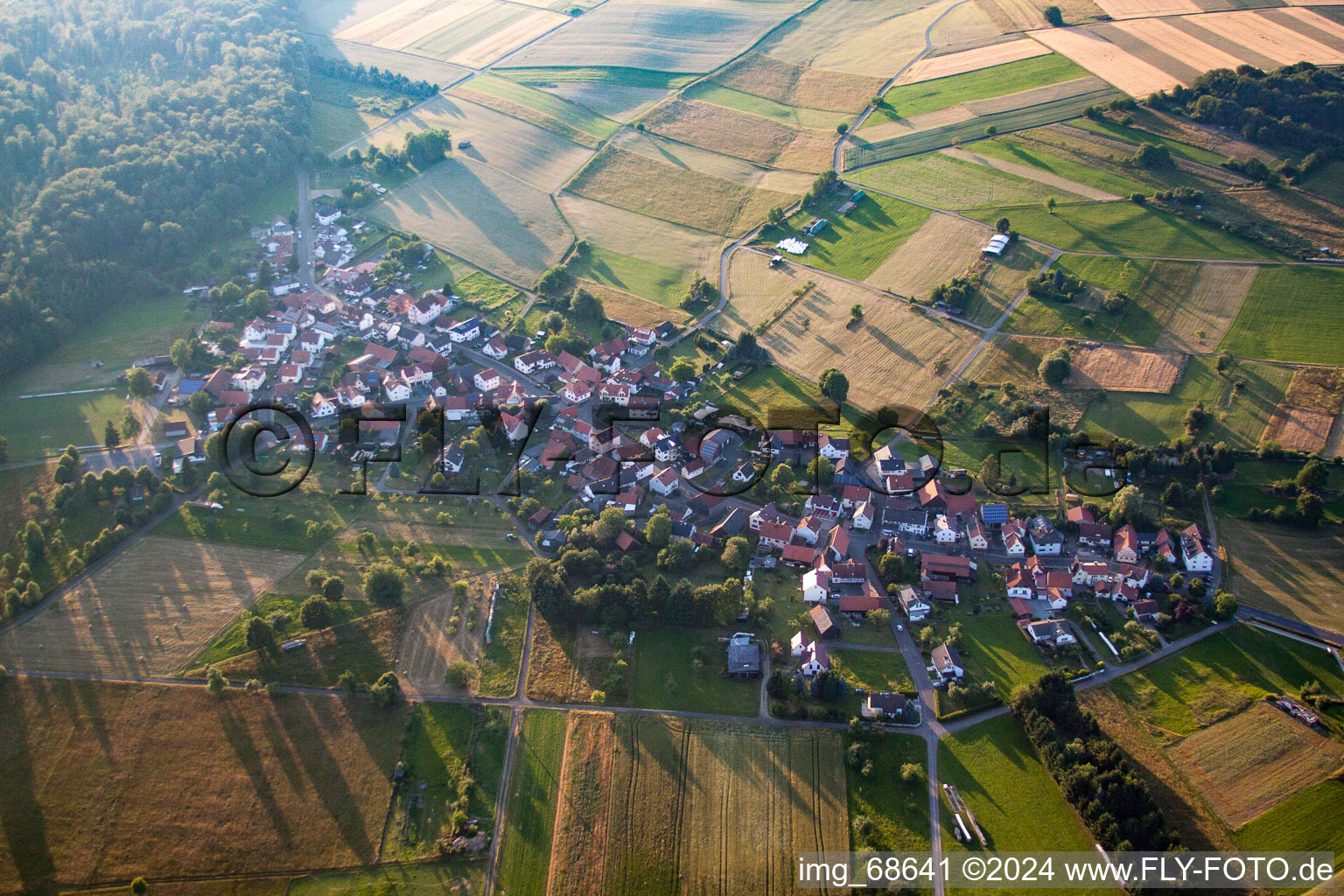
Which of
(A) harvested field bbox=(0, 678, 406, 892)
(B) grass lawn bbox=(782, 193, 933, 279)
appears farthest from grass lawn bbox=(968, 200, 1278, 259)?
(A) harvested field bbox=(0, 678, 406, 892)

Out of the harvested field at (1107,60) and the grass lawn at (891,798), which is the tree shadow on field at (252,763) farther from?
the harvested field at (1107,60)

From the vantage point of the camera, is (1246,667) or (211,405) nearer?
(1246,667)

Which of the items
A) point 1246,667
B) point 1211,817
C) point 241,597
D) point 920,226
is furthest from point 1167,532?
point 241,597

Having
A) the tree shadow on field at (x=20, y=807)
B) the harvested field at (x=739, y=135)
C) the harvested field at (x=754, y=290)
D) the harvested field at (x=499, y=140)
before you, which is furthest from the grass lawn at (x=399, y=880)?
the harvested field at (x=739, y=135)

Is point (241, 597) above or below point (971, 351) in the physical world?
below

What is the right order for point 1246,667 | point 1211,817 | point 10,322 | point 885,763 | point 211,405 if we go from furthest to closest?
1. point 10,322
2. point 211,405
3. point 1246,667
4. point 885,763
5. point 1211,817

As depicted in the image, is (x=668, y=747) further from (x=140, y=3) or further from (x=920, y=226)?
(x=140, y=3)
